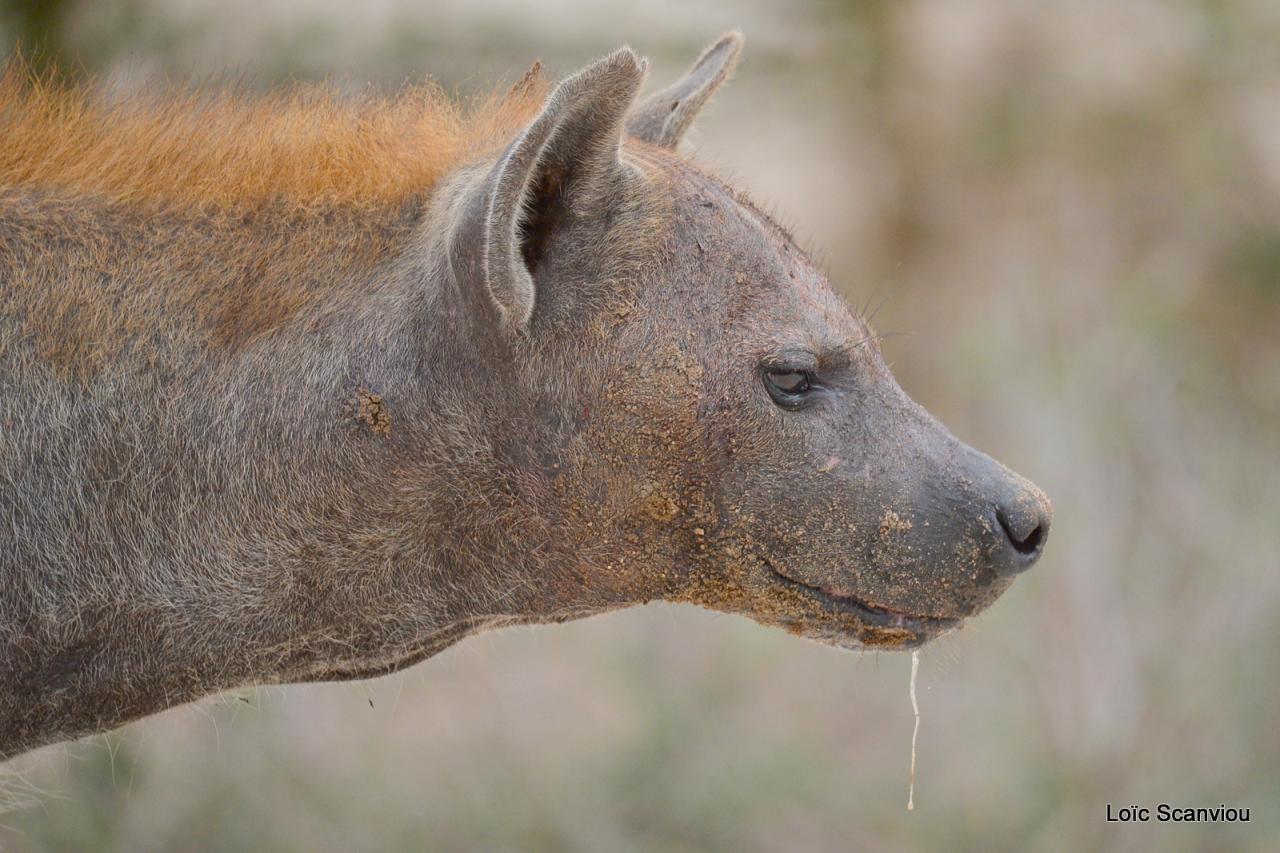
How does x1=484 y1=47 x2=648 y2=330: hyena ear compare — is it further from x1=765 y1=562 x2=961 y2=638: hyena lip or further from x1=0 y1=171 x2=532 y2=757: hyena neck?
x1=765 y1=562 x2=961 y2=638: hyena lip

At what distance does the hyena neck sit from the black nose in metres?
1.14

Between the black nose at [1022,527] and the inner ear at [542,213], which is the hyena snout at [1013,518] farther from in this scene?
the inner ear at [542,213]

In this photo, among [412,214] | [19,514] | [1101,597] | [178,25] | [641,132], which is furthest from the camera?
[1101,597]

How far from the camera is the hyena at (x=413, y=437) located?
3.13 meters

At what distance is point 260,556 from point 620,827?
458 cm

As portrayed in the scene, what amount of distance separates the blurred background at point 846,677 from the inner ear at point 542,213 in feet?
2.52

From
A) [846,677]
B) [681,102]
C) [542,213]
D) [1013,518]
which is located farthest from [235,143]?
[846,677]

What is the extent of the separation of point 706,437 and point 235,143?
1376 millimetres

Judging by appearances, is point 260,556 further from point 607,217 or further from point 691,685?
point 691,685

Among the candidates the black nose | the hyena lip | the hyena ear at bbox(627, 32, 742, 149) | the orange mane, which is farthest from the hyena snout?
the orange mane

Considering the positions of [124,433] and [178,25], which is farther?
[178,25]

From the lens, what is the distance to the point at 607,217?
3.22m

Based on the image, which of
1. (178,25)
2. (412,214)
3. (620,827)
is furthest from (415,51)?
(412,214)

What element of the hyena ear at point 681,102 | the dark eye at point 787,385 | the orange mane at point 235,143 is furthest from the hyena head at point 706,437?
the hyena ear at point 681,102
